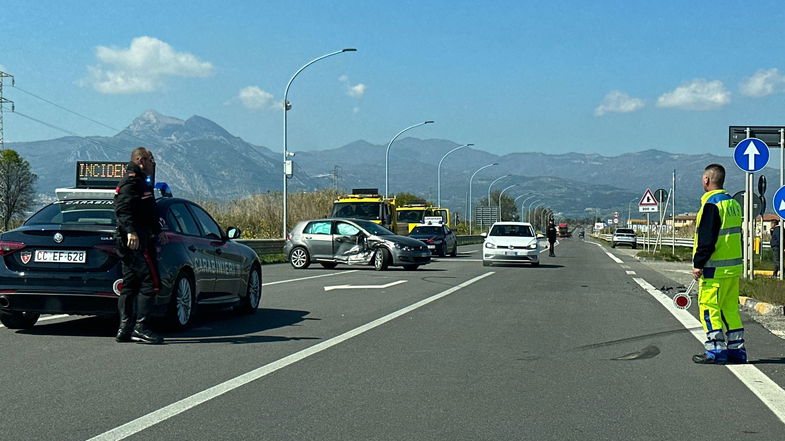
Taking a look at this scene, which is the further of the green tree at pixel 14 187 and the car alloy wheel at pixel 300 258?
the green tree at pixel 14 187

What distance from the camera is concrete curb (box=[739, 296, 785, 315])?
1373 centimetres

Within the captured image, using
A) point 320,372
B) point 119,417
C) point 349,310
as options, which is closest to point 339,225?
point 349,310

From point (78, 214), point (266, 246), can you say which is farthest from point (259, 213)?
point (78, 214)

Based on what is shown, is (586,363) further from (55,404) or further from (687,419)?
(55,404)

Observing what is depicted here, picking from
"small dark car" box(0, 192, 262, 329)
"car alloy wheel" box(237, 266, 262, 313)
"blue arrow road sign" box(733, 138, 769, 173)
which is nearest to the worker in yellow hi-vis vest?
"small dark car" box(0, 192, 262, 329)

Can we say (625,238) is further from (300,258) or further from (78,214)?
(78,214)

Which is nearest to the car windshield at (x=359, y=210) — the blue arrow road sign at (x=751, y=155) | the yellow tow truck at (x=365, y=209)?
the yellow tow truck at (x=365, y=209)

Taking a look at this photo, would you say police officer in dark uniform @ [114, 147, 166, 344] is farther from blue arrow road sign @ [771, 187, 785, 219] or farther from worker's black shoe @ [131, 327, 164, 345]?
blue arrow road sign @ [771, 187, 785, 219]

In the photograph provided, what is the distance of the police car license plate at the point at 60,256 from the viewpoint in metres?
9.88

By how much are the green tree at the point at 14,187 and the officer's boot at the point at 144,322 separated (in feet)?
282

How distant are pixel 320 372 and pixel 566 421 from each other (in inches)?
→ 100

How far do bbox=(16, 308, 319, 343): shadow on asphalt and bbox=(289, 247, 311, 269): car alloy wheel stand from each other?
1352cm

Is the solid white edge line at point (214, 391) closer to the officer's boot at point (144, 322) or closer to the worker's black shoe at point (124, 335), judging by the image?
the officer's boot at point (144, 322)

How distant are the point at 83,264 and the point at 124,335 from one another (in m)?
0.85
